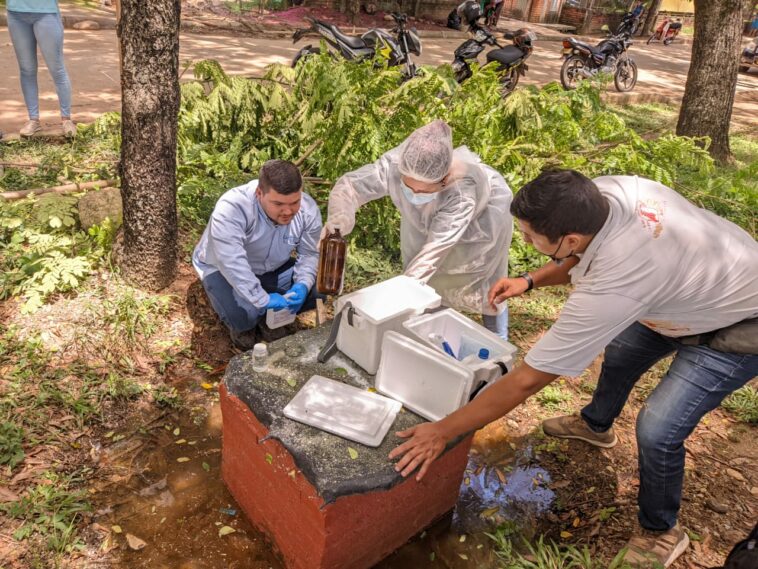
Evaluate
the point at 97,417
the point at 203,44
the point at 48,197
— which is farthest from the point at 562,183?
the point at 203,44

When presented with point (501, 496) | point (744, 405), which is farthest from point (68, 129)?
point (744, 405)

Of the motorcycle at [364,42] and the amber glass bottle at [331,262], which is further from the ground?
the motorcycle at [364,42]

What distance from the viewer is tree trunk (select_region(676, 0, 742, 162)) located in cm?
630

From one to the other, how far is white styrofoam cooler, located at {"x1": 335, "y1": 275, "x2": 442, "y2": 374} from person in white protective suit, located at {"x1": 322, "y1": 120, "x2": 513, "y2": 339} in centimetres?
39

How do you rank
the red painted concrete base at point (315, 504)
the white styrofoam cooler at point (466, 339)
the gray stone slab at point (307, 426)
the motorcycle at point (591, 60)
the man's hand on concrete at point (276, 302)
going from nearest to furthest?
the gray stone slab at point (307, 426) → the red painted concrete base at point (315, 504) → the white styrofoam cooler at point (466, 339) → the man's hand on concrete at point (276, 302) → the motorcycle at point (591, 60)

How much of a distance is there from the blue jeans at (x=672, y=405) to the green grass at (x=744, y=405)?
1.42 m

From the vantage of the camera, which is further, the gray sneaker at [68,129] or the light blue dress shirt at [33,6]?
the gray sneaker at [68,129]

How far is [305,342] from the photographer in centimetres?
265

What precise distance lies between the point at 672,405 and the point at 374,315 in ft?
4.09

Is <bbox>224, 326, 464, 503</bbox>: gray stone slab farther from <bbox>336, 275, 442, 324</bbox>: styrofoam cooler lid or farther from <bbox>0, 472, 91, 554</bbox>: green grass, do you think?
<bbox>0, 472, 91, 554</bbox>: green grass

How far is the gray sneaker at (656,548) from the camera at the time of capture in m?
2.45

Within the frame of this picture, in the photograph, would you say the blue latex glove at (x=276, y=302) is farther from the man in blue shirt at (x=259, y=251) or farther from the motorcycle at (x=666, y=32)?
the motorcycle at (x=666, y=32)

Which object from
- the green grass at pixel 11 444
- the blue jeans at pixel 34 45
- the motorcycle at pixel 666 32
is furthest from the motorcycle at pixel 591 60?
the motorcycle at pixel 666 32

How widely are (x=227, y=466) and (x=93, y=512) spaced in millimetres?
→ 612
